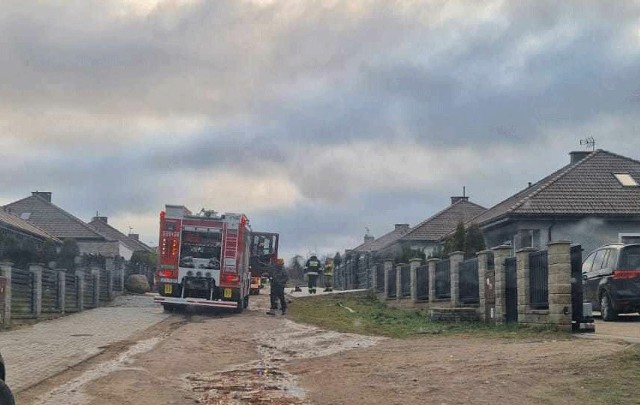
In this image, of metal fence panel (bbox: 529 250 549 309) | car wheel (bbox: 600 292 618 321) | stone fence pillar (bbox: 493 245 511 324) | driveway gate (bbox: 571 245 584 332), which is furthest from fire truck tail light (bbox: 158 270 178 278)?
driveway gate (bbox: 571 245 584 332)

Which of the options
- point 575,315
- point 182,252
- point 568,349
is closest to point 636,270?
point 575,315

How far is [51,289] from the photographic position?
25.5 metres

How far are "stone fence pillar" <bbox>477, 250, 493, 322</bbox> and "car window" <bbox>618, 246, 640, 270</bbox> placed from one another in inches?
124

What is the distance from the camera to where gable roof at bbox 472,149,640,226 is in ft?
97.7

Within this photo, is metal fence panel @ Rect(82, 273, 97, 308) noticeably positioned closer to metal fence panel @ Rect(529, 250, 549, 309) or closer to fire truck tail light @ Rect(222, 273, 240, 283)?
fire truck tail light @ Rect(222, 273, 240, 283)

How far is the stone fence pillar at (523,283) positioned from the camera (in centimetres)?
1702

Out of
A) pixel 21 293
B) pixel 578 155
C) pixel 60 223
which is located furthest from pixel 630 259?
pixel 60 223

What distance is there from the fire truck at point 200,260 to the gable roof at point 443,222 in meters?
29.1

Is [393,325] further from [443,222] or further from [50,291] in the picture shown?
[443,222]

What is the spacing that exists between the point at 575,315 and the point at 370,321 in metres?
7.92

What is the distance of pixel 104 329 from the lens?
20.2 meters

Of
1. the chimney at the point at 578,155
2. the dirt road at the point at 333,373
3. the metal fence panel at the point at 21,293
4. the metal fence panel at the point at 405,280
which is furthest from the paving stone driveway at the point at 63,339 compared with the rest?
the chimney at the point at 578,155

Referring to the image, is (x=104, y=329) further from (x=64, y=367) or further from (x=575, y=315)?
(x=575, y=315)

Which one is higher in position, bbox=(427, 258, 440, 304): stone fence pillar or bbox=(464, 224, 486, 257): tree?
bbox=(464, 224, 486, 257): tree
